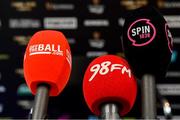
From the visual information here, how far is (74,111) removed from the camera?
1791 mm

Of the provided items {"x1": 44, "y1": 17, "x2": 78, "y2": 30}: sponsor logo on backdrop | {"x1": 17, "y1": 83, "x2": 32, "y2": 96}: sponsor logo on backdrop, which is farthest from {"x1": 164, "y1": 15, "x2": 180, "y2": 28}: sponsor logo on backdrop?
{"x1": 17, "y1": 83, "x2": 32, "y2": 96}: sponsor logo on backdrop

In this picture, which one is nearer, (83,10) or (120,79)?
(120,79)

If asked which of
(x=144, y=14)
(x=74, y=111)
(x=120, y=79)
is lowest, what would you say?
(x=120, y=79)

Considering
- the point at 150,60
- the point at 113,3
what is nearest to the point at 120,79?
the point at 150,60

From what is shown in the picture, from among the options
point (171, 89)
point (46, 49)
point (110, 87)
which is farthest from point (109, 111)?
point (171, 89)

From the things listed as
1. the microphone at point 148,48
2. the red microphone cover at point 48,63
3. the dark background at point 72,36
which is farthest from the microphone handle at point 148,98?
the dark background at point 72,36

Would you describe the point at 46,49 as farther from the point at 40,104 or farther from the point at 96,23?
the point at 96,23

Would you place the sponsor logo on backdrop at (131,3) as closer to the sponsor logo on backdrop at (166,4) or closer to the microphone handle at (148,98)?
the sponsor logo on backdrop at (166,4)

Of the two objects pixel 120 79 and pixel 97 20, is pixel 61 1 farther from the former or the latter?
pixel 120 79

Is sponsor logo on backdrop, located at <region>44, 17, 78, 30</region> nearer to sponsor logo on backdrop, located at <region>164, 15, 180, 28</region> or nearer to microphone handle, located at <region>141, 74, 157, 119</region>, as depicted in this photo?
sponsor logo on backdrop, located at <region>164, 15, 180, 28</region>

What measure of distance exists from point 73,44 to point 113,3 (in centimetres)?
25

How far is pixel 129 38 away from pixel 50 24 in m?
1.08

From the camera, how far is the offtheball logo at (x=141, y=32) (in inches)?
25.5

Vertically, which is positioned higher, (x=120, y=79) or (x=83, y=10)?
(x=83, y=10)
